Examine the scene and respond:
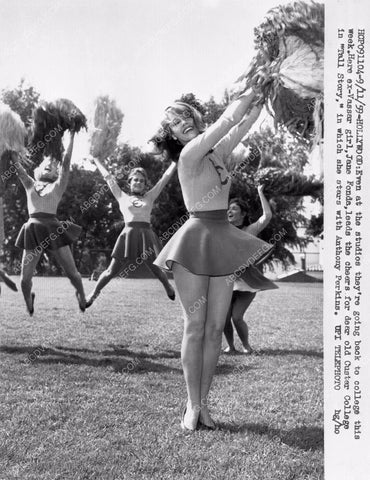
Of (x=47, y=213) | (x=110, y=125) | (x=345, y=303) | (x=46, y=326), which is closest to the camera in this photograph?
(x=345, y=303)

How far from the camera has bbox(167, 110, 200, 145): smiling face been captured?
280 cm

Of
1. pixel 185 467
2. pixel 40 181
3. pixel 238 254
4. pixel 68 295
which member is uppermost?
pixel 40 181

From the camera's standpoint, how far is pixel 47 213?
5.32m

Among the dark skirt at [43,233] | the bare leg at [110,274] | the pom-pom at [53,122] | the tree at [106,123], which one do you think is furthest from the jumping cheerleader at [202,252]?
the bare leg at [110,274]

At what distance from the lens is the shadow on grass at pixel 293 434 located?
8.14 feet

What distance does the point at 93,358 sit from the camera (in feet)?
14.7

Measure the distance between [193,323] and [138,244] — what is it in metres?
3.05

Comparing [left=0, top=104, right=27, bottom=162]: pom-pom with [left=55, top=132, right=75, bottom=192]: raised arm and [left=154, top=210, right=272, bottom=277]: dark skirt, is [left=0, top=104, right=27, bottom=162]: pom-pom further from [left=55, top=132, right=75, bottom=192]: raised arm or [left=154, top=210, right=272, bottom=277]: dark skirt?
[left=154, top=210, right=272, bottom=277]: dark skirt

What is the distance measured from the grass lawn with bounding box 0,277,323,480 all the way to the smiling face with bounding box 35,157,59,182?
156cm

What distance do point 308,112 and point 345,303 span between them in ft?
3.07

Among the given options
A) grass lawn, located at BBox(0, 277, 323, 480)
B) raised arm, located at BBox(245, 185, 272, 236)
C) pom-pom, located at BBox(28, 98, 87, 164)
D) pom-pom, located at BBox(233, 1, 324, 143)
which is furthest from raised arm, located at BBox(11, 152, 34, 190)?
pom-pom, located at BBox(233, 1, 324, 143)

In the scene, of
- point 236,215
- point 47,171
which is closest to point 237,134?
point 236,215

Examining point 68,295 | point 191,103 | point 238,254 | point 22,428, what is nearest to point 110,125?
point 191,103

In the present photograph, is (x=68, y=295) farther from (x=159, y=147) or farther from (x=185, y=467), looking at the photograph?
(x=185, y=467)
